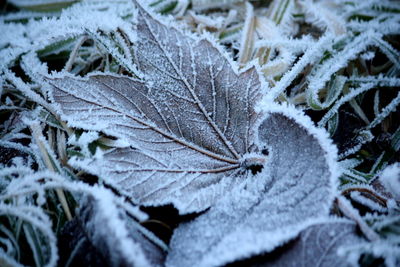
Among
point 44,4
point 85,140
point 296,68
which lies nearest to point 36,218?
point 85,140

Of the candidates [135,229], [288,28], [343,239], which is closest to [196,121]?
[135,229]

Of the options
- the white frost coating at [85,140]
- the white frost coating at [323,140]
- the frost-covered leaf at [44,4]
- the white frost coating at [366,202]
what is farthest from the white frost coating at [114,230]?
the frost-covered leaf at [44,4]

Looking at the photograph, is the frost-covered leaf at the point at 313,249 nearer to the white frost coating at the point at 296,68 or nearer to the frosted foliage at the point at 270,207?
the frosted foliage at the point at 270,207

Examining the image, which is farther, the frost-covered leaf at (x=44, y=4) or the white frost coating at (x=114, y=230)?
the frost-covered leaf at (x=44, y=4)

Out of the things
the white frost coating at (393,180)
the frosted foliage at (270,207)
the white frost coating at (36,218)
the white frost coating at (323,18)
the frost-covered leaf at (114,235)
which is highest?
the white frost coating at (323,18)

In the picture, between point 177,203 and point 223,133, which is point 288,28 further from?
point 177,203

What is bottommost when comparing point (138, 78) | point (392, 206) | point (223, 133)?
point (392, 206)

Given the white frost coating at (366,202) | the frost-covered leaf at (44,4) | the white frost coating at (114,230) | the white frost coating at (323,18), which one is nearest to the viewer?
the white frost coating at (114,230)

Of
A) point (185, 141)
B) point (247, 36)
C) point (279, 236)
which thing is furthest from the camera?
point (247, 36)
